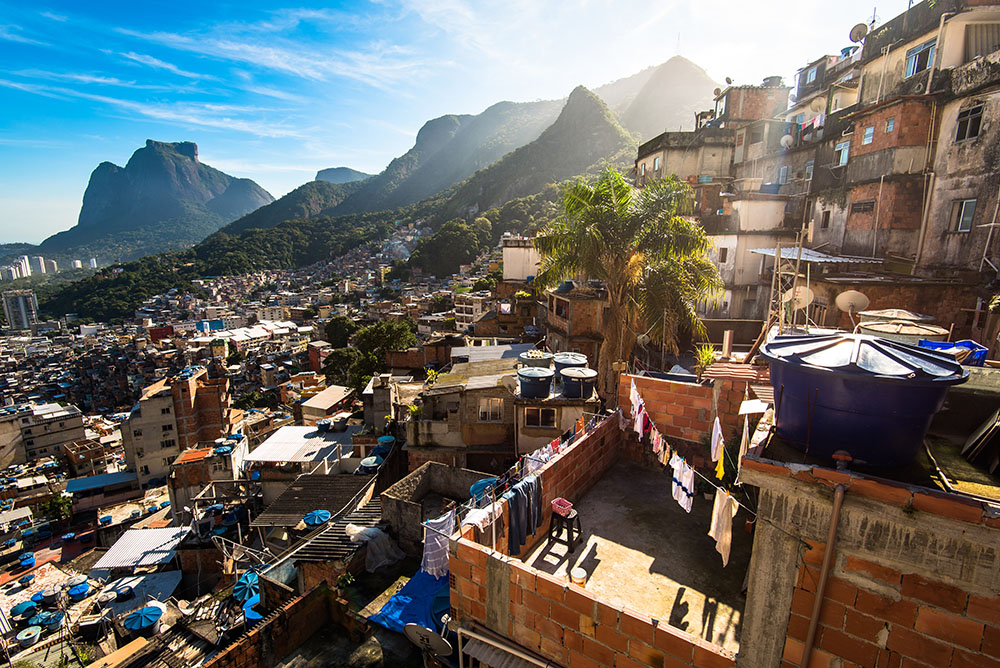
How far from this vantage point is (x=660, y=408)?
902 cm

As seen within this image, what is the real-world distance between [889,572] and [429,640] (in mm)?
6156

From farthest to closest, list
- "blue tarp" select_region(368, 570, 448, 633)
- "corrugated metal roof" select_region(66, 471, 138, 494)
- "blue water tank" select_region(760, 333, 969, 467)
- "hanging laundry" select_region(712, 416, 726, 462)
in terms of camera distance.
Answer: "corrugated metal roof" select_region(66, 471, 138, 494)
"blue tarp" select_region(368, 570, 448, 633)
"hanging laundry" select_region(712, 416, 726, 462)
"blue water tank" select_region(760, 333, 969, 467)

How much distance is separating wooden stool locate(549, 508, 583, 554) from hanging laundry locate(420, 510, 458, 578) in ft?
4.97

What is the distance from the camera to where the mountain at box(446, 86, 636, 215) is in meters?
111

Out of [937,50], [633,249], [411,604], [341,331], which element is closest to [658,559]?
[411,604]

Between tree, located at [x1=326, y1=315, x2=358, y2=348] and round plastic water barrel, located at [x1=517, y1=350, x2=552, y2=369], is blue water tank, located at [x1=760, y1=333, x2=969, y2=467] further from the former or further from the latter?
tree, located at [x1=326, y1=315, x2=358, y2=348]

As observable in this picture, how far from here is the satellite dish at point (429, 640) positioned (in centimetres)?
646

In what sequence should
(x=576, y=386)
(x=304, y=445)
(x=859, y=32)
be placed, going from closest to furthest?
(x=576, y=386) → (x=304, y=445) → (x=859, y=32)

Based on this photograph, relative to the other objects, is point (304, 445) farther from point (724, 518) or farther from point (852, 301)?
point (852, 301)


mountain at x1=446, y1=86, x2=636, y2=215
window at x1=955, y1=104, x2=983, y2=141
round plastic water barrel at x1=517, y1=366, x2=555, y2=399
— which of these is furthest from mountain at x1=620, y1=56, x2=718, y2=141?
round plastic water barrel at x1=517, y1=366, x2=555, y2=399

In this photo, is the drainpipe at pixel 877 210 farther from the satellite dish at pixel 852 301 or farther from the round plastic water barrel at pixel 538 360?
the round plastic water barrel at pixel 538 360

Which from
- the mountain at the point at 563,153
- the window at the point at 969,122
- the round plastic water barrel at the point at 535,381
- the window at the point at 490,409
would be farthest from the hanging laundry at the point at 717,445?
the mountain at the point at 563,153

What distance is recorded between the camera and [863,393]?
3.21m

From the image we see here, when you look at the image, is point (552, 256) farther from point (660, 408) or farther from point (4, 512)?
point (4, 512)
